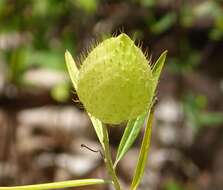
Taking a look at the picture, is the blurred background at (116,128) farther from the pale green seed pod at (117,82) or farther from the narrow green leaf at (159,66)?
the pale green seed pod at (117,82)

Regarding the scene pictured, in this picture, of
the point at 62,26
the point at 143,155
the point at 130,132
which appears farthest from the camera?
the point at 62,26

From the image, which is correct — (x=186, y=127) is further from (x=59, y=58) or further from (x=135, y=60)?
(x=135, y=60)

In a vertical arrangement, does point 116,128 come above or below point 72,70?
below

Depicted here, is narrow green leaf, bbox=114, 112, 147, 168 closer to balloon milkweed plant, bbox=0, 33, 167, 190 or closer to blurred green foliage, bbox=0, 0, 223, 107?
balloon milkweed plant, bbox=0, 33, 167, 190

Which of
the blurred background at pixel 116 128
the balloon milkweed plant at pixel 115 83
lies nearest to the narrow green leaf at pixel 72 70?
the balloon milkweed plant at pixel 115 83

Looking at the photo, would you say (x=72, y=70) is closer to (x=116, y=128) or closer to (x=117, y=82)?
(x=117, y=82)

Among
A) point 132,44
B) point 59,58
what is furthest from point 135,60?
point 59,58

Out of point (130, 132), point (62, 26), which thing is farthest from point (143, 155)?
point (62, 26)

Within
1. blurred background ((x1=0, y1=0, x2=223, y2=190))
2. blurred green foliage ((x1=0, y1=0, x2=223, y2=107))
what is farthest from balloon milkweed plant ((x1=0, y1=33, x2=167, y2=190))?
blurred background ((x1=0, y1=0, x2=223, y2=190))
